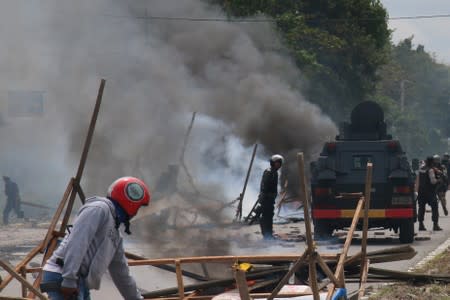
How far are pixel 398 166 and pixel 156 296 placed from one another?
991 centimetres

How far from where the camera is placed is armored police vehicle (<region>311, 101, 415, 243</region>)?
56.2ft

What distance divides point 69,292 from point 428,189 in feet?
50.5

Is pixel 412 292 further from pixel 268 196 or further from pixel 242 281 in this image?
pixel 268 196

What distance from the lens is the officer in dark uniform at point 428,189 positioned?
2000 centimetres

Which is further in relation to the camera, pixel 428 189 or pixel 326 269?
pixel 428 189

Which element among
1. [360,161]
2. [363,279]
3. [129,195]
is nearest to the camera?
[129,195]

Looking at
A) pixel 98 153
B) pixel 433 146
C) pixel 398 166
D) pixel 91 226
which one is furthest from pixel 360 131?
pixel 433 146

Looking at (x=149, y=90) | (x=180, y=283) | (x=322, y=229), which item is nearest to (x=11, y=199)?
(x=149, y=90)

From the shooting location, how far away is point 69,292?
215 inches

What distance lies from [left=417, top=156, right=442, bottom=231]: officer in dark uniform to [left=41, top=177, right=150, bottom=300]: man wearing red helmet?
14855mm

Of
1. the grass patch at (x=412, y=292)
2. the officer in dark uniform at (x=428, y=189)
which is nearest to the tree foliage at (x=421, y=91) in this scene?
the officer in dark uniform at (x=428, y=189)

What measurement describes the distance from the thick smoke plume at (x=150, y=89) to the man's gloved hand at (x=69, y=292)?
1765 cm

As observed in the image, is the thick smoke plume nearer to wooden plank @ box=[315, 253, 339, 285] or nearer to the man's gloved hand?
wooden plank @ box=[315, 253, 339, 285]

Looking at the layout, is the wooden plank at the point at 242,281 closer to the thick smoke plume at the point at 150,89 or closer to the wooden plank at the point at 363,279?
the wooden plank at the point at 363,279
